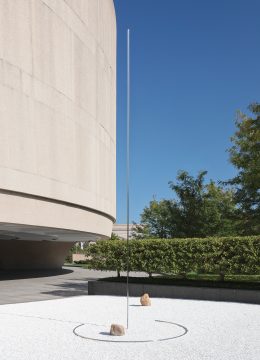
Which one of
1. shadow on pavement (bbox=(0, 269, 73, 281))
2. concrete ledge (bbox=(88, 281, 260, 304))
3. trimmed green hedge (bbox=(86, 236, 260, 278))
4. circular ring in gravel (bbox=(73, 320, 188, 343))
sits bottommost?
circular ring in gravel (bbox=(73, 320, 188, 343))

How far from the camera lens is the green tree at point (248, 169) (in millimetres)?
23344

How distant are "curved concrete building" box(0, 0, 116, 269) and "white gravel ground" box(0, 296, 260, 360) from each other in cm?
627

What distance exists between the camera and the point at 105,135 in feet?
96.3

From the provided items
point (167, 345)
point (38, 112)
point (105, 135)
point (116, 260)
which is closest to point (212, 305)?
point (116, 260)

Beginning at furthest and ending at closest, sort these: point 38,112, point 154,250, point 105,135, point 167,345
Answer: point 105,135 → point 38,112 → point 154,250 → point 167,345

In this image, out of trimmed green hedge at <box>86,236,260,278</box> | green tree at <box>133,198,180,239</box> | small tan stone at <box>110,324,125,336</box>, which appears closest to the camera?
small tan stone at <box>110,324,125,336</box>

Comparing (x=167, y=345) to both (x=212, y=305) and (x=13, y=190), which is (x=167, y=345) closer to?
(x=212, y=305)

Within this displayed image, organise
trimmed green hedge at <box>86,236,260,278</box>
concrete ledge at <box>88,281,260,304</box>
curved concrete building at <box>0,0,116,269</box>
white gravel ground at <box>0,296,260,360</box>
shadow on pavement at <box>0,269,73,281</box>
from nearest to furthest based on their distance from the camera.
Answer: white gravel ground at <box>0,296,260,360</box>
concrete ledge at <box>88,281,260,304</box>
trimmed green hedge at <box>86,236,260,278</box>
curved concrete building at <box>0,0,116,269</box>
shadow on pavement at <box>0,269,73,281</box>

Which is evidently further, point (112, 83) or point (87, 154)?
point (112, 83)

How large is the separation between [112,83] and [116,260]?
52.9 feet

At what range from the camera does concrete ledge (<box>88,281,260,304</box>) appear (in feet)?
53.9

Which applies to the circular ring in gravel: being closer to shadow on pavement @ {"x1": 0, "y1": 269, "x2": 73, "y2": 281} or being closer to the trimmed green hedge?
the trimmed green hedge

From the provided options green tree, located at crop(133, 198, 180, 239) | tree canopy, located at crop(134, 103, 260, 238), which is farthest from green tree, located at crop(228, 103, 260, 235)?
green tree, located at crop(133, 198, 180, 239)

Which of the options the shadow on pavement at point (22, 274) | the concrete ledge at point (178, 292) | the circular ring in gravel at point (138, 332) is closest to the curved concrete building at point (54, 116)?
the concrete ledge at point (178, 292)
